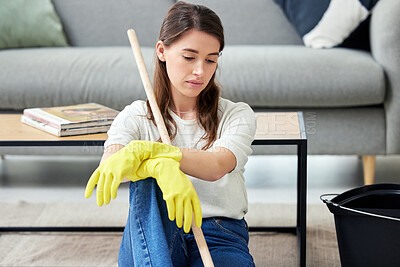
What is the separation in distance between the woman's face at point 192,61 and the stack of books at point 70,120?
0.38 meters

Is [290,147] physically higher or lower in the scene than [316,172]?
higher

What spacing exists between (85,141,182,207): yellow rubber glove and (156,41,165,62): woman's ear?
0.28 metres

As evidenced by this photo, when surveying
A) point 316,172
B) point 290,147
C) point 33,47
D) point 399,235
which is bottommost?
point 316,172

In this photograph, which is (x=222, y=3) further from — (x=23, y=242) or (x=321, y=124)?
(x=23, y=242)

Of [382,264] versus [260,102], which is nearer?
[382,264]

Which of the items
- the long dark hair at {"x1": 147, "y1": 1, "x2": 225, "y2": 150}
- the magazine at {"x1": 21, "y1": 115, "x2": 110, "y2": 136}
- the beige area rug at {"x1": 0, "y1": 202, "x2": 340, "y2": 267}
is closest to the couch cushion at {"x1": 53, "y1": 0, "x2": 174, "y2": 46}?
the beige area rug at {"x1": 0, "y1": 202, "x2": 340, "y2": 267}

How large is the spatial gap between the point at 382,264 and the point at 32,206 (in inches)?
49.8

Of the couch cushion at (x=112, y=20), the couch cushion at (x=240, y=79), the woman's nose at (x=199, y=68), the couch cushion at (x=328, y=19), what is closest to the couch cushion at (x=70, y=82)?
the couch cushion at (x=240, y=79)

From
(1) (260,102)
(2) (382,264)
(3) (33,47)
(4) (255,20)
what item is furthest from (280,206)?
(3) (33,47)

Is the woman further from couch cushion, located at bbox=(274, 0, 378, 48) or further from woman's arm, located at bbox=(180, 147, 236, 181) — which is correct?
couch cushion, located at bbox=(274, 0, 378, 48)

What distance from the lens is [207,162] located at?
1145mm

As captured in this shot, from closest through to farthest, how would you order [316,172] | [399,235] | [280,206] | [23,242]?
[399,235] < [23,242] < [280,206] < [316,172]

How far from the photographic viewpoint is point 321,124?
2170mm

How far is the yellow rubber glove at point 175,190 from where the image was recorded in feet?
3.31
